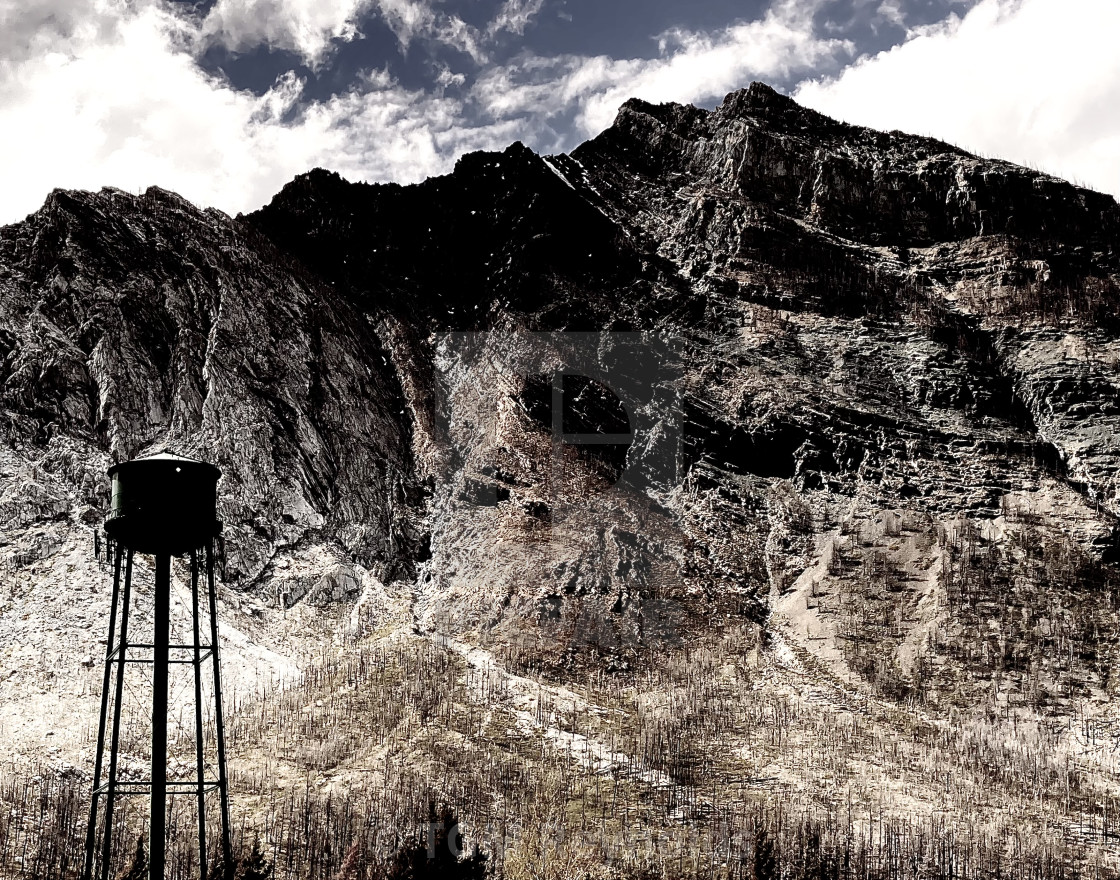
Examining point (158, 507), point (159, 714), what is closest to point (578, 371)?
point (158, 507)

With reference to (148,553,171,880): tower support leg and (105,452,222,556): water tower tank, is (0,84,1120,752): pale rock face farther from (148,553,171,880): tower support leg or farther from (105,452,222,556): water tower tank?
(105,452,222,556): water tower tank

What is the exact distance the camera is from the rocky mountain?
33812 millimetres

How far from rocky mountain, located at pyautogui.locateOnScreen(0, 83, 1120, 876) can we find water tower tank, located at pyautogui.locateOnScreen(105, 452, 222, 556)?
1206cm

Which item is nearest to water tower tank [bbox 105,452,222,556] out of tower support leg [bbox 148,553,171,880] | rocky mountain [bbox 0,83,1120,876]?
tower support leg [bbox 148,553,171,880]

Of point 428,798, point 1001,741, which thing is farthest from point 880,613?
point 428,798

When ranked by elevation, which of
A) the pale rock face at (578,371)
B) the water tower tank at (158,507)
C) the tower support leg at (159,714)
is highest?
the pale rock face at (578,371)

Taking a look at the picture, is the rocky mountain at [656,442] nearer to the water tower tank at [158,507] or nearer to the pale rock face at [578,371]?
the pale rock face at [578,371]

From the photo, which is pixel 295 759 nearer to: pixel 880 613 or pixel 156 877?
pixel 156 877

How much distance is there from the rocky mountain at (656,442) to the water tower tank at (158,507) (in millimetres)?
12061

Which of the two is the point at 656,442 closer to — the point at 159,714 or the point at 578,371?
the point at 578,371

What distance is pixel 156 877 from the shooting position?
18531 millimetres

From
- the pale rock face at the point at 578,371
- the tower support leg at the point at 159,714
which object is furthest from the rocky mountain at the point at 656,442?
the tower support leg at the point at 159,714

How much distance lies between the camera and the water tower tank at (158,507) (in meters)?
19.6

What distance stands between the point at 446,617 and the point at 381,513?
7641 millimetres
